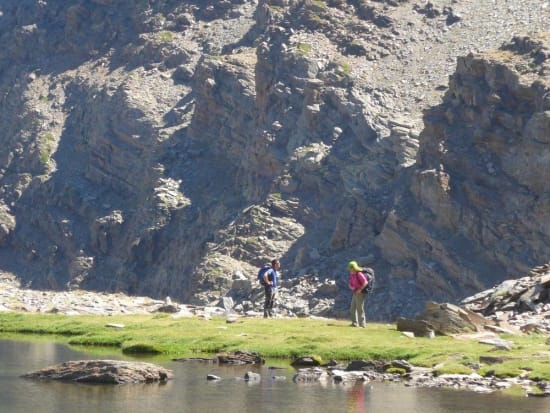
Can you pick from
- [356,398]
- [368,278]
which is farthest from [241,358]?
[368,278]

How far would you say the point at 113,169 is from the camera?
17375 cm

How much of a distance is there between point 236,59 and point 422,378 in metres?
122

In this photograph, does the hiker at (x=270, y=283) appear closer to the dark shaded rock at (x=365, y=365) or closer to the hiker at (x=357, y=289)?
the hiker at (x=357, y=289)

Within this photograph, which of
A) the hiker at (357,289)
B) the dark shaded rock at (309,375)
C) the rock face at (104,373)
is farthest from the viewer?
the hiker at (357,289)

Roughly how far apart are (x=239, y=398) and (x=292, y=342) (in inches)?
559

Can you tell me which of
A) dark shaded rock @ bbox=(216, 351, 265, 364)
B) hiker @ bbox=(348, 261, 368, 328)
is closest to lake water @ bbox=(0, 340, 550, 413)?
dark shaded rock @ bbox=(216, 351, 265, 364)

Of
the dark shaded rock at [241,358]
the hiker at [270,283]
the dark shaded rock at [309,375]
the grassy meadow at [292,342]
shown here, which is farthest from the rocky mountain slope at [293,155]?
the dark shaded rock at [309,375]

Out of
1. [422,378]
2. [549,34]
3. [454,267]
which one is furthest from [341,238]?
[422,378]

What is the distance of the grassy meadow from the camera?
42156mm

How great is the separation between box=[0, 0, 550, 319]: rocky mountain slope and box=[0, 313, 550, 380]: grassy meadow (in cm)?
5115

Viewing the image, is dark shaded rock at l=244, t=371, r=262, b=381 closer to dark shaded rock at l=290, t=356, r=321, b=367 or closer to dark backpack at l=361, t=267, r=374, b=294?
dark shaded rock at l=290, t=356, r=321, b=367

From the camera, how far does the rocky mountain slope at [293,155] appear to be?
11406 centimetres

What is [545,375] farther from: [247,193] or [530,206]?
[247,193]

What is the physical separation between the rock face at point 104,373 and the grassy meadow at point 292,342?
28.0ft
